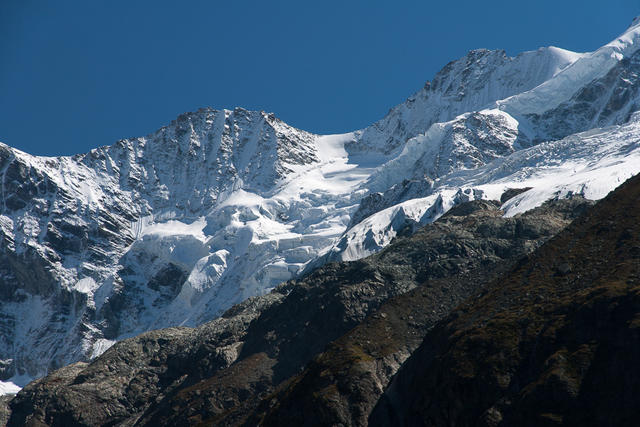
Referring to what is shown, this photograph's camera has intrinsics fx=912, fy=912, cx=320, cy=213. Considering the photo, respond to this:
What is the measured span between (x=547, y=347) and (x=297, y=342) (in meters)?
49.6

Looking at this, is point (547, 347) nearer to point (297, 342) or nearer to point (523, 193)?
point (297, 342)

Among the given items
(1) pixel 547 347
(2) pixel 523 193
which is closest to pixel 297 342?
(1) pixel 547 347

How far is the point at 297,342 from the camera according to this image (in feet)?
324

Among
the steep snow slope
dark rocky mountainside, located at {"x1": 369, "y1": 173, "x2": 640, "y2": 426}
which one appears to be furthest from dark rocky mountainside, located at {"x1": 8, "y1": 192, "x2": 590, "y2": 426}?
the steep snow slope

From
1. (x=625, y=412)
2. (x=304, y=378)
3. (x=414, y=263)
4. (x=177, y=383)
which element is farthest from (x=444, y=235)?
(x=625, y=412)

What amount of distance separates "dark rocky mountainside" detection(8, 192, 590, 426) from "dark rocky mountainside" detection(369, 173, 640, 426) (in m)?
10.1

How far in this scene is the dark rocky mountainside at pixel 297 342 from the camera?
76.1 m

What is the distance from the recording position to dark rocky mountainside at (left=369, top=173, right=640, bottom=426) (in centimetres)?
4606

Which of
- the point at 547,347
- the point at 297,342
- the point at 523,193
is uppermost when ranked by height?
the point at 523,193

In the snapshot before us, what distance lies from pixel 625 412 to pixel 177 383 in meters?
70.6

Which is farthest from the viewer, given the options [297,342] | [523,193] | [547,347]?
[523,193]

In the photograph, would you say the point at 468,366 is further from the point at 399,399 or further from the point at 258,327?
the point at 258,327

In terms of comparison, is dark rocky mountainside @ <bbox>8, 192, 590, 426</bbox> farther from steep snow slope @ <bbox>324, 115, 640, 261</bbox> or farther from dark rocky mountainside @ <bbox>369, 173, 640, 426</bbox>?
steep snow slope @ <bbox>324, 115, 640, 261</bbox>

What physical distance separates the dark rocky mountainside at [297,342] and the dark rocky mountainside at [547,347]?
1012 centimetres
